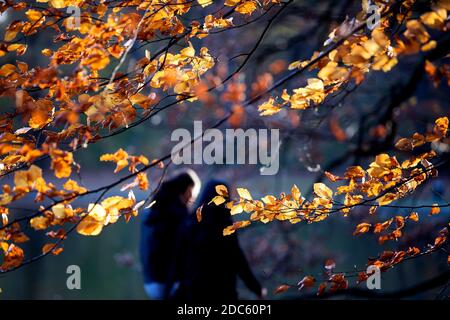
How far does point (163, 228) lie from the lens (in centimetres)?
466

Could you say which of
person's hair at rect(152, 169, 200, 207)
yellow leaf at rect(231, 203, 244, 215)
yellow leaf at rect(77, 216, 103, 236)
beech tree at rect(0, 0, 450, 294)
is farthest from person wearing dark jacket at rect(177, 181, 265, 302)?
yellow leaf at rect(77, 216, 103, 236)

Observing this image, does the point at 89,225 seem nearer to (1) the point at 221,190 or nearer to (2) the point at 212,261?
(1) the point at 221,190

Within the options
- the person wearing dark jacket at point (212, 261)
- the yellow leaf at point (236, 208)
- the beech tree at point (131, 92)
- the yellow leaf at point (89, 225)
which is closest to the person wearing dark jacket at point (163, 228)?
the person wearing dark jacket at point (212, 261)

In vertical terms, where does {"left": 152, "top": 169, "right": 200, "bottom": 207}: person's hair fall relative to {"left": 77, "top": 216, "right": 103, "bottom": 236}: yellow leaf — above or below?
below

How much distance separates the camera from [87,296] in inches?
426

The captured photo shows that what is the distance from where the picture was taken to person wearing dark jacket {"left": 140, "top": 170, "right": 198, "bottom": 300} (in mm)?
4527

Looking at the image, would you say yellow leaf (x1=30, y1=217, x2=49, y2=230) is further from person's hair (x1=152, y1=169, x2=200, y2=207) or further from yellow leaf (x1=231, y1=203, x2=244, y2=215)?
person's hair (x1=152, y1=169, x2=200, y2=207)

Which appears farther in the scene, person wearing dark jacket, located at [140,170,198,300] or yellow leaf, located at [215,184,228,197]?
person wearing dark jacket, located at [140,170,198,300]

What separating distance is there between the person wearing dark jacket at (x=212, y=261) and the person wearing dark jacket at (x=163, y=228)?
0.31 meters

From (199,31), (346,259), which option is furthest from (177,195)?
(346,259)

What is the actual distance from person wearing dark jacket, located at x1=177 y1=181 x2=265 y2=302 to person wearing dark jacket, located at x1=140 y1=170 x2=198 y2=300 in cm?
31
